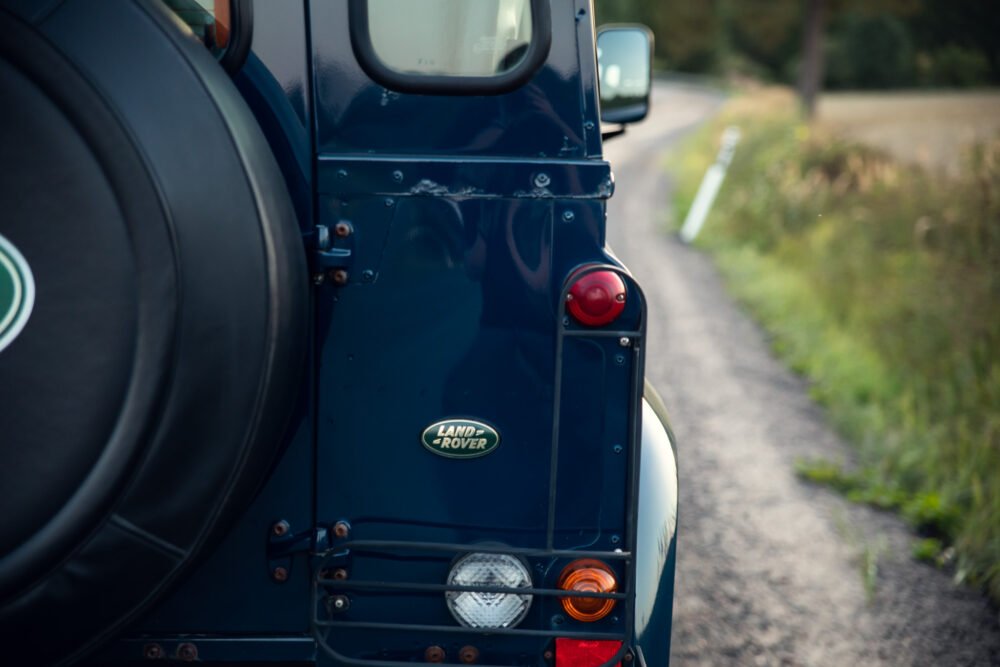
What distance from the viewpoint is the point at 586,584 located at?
2125mm

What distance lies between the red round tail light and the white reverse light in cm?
55

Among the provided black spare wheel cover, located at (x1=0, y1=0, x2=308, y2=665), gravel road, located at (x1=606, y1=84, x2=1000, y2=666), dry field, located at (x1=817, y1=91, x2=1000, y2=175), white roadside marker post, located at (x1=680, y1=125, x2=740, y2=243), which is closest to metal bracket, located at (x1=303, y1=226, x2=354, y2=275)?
black spare wheel cover, located at (x1=0, y1=0, x2=308, y2=665)

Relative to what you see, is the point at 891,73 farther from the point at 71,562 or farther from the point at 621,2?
the point at 71,562

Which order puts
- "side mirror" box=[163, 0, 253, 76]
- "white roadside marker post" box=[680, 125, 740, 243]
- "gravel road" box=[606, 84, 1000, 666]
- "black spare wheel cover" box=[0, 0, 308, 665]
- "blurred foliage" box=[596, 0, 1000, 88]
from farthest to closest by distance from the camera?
"white roadside marker post" box=[680, 125, 740, 243] < "blurred foliage" box=[596, 0, 1000, 88] < "gravel road" box=[606, 84, 1000, 666] < "side mirror" box=[163, 0, 253, 76] < "black spare wheel cover" box=[0, 0, 308, 665]

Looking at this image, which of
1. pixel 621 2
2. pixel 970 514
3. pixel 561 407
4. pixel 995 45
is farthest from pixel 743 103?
pixel 621 2

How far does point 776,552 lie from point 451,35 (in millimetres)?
3122

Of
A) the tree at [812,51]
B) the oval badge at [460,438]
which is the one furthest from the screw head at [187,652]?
the tree at [812,51]

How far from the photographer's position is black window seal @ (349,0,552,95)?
2033 millimetres

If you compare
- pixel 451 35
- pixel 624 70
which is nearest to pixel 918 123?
pixel 624 70

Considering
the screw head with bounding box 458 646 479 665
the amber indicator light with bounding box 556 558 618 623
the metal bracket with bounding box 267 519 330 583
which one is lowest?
the screw head with bounding box 458 646 479 665

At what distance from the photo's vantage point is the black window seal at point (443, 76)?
6.67ft

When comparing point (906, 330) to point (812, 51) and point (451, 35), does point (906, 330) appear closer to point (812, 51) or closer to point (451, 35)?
point (451, 35)

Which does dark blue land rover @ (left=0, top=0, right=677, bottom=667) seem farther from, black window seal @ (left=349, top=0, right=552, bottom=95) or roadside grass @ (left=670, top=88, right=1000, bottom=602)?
roadside grass @ (left=670, top=88, right=1000, bottom=602)

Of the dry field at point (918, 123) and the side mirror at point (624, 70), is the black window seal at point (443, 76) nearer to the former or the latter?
the side mirror at point (624, 70)
